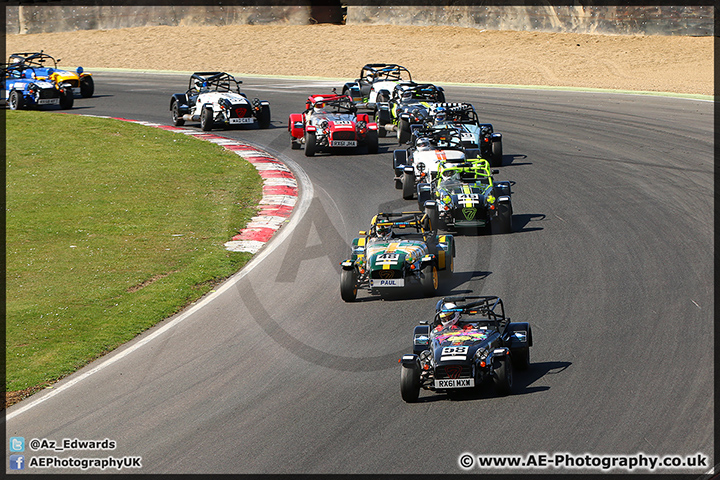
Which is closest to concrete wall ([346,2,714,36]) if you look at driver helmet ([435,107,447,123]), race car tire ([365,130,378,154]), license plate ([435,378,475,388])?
driver helmet ([435,107,447,123])

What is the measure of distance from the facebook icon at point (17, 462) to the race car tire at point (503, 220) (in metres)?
11.8

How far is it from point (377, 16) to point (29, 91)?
24.9m

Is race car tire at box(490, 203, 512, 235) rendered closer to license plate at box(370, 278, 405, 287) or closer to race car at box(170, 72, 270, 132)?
license plate at box(370, 278, 405, 287)

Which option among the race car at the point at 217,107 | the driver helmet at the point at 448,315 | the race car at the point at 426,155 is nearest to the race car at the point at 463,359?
the driver helmet at the point at 448,315

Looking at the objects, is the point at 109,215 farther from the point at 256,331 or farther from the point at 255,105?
the point at 255,105

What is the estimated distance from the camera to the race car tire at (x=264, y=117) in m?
32.2

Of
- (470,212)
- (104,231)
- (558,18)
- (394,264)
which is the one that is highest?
(558,18)

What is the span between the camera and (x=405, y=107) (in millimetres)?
29438

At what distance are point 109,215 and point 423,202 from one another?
24.7 feet

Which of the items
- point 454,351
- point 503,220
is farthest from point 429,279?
point 503,220

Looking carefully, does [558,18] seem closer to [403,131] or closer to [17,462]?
[403,131]

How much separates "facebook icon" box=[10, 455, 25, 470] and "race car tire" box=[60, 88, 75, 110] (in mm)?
28505

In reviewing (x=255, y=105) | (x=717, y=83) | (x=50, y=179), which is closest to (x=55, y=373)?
(x=50, y=179)

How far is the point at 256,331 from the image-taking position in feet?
46.6
